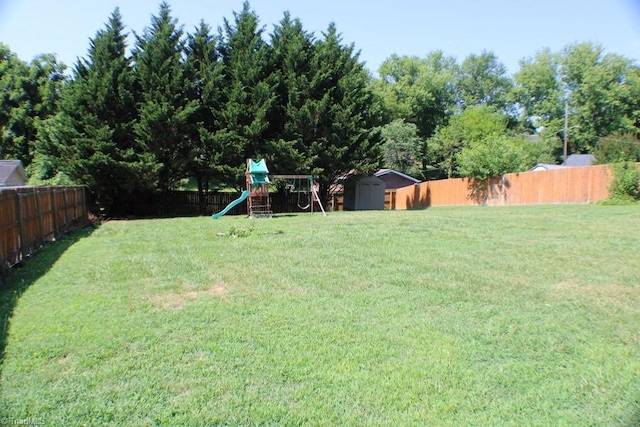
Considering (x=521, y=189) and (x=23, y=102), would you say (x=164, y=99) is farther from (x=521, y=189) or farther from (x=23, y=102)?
(x=521, y=189)

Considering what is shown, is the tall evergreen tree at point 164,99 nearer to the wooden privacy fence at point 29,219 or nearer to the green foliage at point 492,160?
the wooden privacy fence at point 29,219

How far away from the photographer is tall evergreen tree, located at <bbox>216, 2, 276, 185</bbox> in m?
19.8

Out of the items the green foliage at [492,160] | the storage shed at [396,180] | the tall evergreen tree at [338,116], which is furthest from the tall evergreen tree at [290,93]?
the storage shed at [396,180]

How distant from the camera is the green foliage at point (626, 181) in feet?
52.5

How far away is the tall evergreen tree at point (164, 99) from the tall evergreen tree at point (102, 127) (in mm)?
625

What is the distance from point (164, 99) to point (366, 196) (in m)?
15.7

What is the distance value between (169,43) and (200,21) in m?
2.13

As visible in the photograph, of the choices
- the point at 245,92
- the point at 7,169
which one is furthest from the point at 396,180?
the point at 7,169

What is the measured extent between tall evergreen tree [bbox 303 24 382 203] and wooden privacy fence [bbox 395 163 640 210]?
7.54 m

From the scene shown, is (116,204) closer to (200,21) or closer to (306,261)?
(200,21)

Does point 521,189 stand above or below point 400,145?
below

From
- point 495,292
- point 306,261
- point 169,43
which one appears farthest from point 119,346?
point 169,43

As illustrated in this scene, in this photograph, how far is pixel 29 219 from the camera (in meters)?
8.43

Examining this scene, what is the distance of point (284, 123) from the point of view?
2198cm
